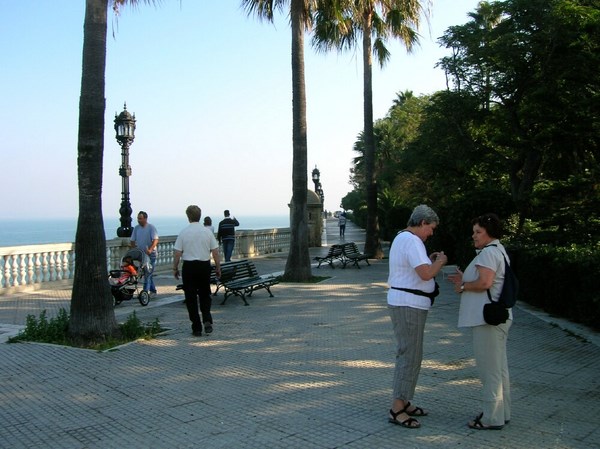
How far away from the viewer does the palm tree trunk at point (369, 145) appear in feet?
73.1

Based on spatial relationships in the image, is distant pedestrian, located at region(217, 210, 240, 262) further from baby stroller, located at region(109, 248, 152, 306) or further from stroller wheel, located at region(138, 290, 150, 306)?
stroller wheel, located at region(138, 290, 150, 306)

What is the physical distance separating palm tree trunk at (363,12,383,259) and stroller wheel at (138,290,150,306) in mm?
12652

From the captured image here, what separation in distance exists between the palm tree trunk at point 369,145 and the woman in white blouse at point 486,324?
59.6 ft

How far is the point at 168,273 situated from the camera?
17.9 meters

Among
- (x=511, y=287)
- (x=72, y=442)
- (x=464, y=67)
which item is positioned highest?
(x=464, y=67)

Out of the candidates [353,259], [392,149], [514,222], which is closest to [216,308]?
[353,259]

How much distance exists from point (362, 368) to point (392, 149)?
48850 mm

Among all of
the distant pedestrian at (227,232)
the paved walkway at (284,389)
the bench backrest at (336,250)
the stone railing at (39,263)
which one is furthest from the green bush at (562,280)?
the distant pedestrian at (227,232)

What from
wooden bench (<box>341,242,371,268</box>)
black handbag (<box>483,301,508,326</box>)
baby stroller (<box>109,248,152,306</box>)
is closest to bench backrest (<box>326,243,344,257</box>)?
wooden bench (<box>341,242,371,268</box>)

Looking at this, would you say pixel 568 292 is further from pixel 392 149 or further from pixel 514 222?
pixel 392 149

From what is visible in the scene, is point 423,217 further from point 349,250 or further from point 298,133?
point 349,250

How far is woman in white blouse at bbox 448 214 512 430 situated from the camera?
4457mm

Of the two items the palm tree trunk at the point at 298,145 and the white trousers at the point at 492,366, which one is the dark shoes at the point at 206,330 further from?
the palm tree trunk at the point at 298,145

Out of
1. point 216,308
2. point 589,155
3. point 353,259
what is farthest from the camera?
point 353,259
